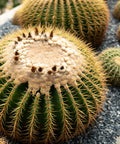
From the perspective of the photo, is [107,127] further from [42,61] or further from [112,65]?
[42,61]

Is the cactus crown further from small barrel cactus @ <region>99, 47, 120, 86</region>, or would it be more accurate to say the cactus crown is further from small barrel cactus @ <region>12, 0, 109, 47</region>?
small barrel cactus @ <region>99, 47, 120, 86</region>

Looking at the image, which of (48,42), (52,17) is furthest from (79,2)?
(48,42)

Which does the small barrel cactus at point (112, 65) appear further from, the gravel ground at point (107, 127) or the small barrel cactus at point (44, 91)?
the small barrel cactus at point (44, 91)

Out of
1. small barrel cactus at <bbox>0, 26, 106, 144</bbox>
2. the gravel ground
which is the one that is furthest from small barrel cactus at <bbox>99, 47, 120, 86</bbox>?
small barrel cactus at <bbox>0, 26, 106, 144</bbox>

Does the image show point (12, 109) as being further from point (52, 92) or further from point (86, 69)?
point (86, 69)

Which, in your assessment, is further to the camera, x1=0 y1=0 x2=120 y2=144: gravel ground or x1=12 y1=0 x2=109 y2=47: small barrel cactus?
x1=12 y1=0 x2=109 y2=47: small barrel cactus

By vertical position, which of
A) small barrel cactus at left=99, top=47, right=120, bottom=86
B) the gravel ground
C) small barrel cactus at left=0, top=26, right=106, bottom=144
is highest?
small barrel cactus at left=0, top=26, right=106, bottom=144

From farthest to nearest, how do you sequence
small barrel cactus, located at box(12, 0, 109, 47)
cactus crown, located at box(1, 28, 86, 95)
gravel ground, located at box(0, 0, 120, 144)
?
small barrel cactus, located at box(12, 0, 109, 47), gravel ground, located at box(0, 0, 120, 144), cactus crown, located at box(1, 28, 86, 95)
